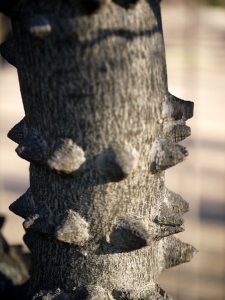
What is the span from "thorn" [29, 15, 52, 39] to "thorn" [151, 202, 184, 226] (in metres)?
0.22

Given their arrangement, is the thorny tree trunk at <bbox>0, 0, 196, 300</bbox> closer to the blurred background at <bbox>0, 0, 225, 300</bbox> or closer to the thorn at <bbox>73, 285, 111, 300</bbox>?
the thorn at <bbox>73, 285, 111, 300</bbox>

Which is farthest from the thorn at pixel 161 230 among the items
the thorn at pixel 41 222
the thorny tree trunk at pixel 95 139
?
the thorn at pixel 41 222

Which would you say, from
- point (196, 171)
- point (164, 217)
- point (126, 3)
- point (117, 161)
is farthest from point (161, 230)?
point (196, 171)

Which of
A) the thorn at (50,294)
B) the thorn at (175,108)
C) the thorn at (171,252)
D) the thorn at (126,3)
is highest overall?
the thorn at (126,3)

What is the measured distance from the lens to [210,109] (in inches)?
108

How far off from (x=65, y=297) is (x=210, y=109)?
2.30 meters

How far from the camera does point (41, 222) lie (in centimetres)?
53

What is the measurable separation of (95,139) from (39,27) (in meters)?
0.12

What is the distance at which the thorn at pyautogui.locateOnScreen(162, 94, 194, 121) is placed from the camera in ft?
1.71

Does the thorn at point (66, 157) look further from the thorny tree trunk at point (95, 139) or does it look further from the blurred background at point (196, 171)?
the blurred background at point (196, 171)

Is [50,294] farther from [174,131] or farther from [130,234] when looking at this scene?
[174,131]

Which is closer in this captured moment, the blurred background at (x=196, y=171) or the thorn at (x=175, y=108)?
the thorn at (x=175, y=108)

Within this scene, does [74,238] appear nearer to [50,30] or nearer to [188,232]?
[50,30]

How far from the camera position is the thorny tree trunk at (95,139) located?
1.52ft
